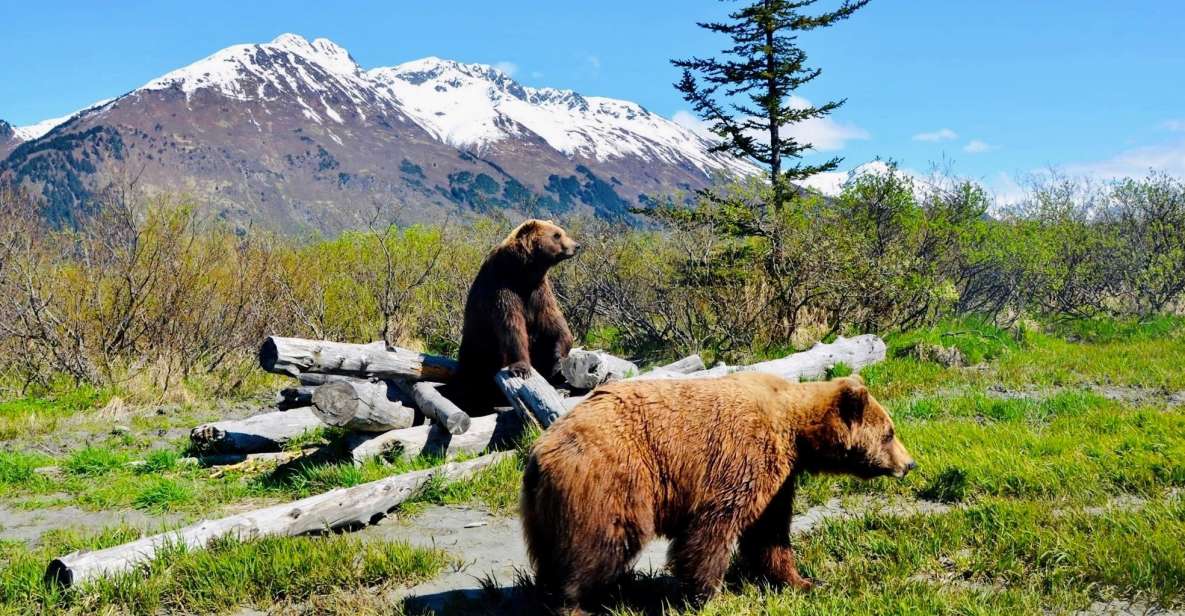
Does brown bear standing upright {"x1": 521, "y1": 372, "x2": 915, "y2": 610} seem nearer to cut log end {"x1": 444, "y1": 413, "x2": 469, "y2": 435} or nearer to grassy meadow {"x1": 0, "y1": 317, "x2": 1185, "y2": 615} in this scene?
grassy meadow {"x1": 0, "y1": 317, "x2": 1185, "y2": 615}

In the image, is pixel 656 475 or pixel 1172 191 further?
pixel 1172 191

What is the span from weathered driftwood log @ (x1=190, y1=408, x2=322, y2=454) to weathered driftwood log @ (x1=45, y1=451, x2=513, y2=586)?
104 inches

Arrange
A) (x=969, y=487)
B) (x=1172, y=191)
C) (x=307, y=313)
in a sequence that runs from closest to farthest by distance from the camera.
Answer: (x=969, y=487), (x=307, y=313), (x=1172, y=191)

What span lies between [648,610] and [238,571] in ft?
8.18

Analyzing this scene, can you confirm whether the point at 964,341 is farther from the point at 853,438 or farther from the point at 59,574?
the point at 59,574

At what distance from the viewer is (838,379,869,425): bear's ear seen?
4.22 meters

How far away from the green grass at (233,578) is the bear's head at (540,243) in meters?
4.01

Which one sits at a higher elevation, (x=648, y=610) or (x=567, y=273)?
(x=567, y=273)

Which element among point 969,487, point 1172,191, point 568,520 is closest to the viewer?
point 568,520

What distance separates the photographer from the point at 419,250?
59.7ft

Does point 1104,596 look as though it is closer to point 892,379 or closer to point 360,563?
point 360,563

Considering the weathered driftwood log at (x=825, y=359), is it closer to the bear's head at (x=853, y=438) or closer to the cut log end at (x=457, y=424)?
the cut log end at (x=457, y=424)

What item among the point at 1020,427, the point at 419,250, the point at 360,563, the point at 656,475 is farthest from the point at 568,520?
the point at 419,250

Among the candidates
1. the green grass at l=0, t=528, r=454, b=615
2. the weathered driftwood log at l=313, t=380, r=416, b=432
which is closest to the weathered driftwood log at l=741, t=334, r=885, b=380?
the weathered driftwood log at l=313, t=380, r=416, b=432
